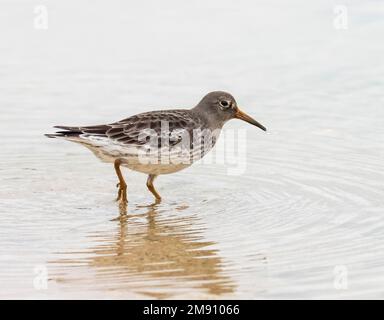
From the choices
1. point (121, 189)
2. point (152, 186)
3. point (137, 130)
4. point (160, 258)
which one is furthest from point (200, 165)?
point (160, 258)

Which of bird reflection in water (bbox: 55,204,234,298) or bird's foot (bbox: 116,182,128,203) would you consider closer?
bird reflection in water (bbox: 55,204,234,298)

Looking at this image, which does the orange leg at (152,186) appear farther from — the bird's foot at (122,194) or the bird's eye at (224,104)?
the bird's eye at (224,104)

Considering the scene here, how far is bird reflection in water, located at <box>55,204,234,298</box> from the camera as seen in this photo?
340 inches

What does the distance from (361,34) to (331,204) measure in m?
7.48

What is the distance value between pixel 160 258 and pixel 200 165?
4139 millimetres

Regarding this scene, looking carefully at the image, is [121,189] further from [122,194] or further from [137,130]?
[137,130]

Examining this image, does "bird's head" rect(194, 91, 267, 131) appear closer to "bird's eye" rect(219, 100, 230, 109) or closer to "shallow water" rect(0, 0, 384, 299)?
"bird's eye" rect(219, 100, 230, 109)

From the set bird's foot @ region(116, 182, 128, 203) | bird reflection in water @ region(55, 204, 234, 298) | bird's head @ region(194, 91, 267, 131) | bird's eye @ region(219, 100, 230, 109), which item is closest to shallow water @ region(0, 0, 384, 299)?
bird reflection in water @ region(55, 204, 234, 298)

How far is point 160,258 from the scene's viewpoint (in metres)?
9.62

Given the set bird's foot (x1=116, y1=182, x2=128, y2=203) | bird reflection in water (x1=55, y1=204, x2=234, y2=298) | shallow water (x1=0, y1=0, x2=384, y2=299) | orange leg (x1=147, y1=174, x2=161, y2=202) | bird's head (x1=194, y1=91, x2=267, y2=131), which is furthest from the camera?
bird's head (x1=194, y1=91, x2=267, y2=131)

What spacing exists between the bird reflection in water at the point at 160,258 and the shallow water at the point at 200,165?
0.02 meters

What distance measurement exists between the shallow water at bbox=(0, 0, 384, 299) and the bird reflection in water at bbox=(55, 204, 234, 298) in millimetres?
21

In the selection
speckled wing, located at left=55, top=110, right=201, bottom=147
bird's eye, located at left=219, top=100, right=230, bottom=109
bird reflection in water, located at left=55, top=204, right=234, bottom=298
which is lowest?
bird reflection in water, located at left=55, top=204, right=234, bottom=298
